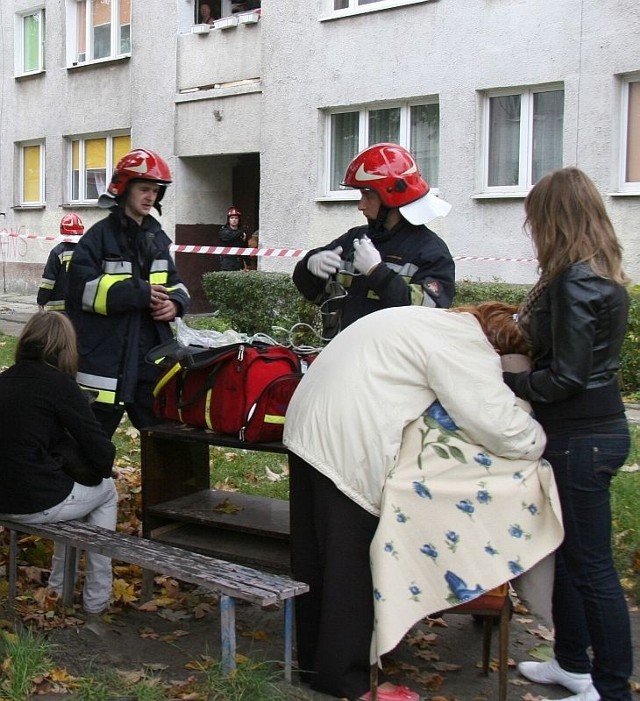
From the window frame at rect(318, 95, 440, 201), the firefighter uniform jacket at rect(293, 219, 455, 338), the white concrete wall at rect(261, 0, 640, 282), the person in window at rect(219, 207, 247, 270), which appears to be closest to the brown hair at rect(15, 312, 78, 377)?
the firefighter uniform jacket at rect(293, 219, 455, 338)

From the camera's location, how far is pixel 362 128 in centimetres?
1568

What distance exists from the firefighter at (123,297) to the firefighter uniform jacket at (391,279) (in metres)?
0.82

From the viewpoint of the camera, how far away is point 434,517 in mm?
3717

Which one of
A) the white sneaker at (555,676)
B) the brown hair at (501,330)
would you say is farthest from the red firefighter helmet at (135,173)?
the white sneaker at (555,676)

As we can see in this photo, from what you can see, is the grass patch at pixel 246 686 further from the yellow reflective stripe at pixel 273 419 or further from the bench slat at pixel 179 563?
the yellow reflective stripe at pixel 273 419

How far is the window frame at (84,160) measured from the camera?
20.3 meters

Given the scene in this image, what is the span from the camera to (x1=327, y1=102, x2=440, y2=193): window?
1495 centimetres

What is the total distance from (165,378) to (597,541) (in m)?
1.99

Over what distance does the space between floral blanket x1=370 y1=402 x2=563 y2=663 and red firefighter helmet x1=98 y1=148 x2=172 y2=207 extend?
212 cm

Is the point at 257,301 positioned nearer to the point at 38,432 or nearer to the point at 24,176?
the point at 38,432

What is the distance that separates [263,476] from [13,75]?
1744cm

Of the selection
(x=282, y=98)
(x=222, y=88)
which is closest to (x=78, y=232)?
(x=282, y=98)

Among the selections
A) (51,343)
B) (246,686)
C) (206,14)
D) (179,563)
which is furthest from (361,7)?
(246,686)

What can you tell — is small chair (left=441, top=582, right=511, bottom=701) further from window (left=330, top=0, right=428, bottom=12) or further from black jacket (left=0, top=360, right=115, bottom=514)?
window (left=330, top=0, right=428, bottom=12)
